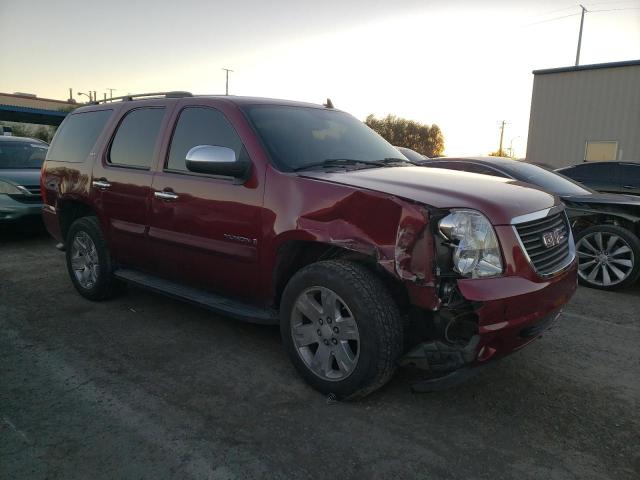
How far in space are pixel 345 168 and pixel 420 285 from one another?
117cm

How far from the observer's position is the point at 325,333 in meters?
2.94

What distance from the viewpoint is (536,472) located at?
2352 millimetres

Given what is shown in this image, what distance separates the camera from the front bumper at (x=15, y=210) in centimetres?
695

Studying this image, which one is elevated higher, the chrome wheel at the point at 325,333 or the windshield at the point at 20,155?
the windshield at the point at 20,155

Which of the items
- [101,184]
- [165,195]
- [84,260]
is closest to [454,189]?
[165,195]

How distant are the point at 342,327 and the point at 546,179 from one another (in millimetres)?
4466

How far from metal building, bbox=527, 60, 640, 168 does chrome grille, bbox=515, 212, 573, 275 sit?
1793 centimetres

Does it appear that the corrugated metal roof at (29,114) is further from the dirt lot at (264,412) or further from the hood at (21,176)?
the dirt lot at (264,412)

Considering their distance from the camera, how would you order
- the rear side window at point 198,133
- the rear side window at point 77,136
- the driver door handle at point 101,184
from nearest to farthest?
the rear side window at point 198,133, the driver door handle at point 101,184, the rear side window at point 77,136

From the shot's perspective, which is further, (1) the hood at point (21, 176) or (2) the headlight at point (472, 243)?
(1) the hood at point (21, 176)

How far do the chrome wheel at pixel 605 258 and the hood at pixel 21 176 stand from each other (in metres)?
7.36

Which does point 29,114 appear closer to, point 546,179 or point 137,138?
point 137,138

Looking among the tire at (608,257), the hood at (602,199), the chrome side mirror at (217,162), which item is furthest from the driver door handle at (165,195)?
the hood at (602,199)

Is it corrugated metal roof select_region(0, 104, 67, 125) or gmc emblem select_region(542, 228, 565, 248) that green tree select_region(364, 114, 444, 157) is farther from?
gmc emblem select_region(542, 228, 565, 248)
